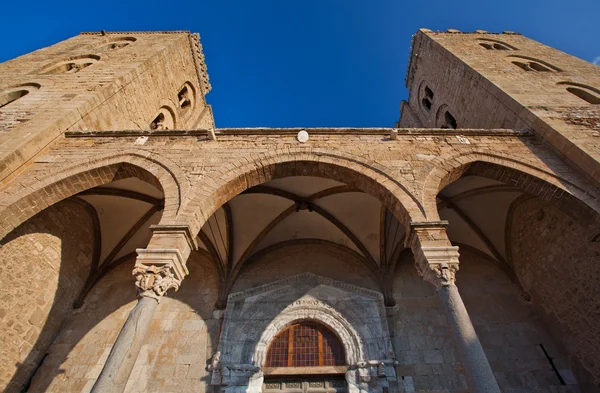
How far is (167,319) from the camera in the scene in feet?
24.5

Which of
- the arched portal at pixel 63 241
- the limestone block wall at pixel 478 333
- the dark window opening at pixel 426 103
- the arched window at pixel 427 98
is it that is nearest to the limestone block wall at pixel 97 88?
the arched portal at pixel 63 241

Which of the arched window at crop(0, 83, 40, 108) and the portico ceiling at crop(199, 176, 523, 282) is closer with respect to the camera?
the portico ceiling at crop(199, 176, 523, 282)

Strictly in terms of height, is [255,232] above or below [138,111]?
below

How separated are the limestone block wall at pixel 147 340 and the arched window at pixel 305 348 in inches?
55.4

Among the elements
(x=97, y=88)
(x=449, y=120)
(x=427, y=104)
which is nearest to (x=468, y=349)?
(x=97, y=88)

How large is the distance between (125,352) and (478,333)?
7.00m

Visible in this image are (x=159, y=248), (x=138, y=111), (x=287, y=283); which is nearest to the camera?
(x=159, y=248)

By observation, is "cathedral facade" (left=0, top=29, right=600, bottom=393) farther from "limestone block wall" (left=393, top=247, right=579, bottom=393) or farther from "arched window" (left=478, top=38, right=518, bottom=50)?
"arched window" (left=478, top=38, right=518, bottom=50)

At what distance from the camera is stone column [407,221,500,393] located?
3.64 meters

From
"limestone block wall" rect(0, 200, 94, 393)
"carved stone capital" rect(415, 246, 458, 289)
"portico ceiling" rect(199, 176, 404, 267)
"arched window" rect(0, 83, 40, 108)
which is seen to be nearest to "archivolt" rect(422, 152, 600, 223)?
"carved stone capital" rect(415, 246, 458, 289)

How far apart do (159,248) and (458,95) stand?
10.6 metres

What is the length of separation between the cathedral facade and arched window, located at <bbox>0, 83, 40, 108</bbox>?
42mm

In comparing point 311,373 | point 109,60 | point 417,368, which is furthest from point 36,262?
point 417,368

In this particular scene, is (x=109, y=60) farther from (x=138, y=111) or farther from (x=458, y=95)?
(x=458, y=95)
